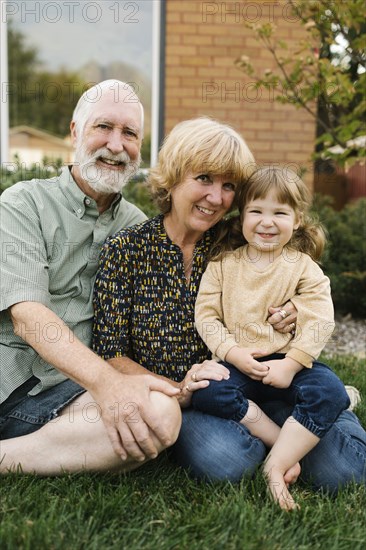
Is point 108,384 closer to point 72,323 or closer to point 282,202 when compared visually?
point 72,323

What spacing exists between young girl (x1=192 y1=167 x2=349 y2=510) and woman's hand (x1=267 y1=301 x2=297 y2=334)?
27 millimetres

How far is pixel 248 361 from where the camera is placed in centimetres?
238

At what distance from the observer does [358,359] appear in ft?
14.2

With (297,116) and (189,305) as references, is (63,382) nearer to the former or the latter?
(189,305)

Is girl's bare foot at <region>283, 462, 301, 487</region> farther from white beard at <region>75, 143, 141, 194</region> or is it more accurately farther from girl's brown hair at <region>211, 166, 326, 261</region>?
white beard at <region>75, 143, 141, 194</region>

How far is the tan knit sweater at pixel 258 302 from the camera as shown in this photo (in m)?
2.43

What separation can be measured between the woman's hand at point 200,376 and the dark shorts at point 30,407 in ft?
1.27

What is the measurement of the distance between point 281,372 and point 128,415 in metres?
0.60

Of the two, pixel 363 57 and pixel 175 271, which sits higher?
pixel 363 57

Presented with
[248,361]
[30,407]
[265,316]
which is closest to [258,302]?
[265,316]

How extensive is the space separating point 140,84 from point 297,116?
1747 millimetres

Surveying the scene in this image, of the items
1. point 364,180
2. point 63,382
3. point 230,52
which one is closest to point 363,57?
point 230,52

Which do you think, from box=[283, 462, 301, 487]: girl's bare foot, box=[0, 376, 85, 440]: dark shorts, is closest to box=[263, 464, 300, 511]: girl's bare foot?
box=[283, 462, 301, 487]: girl's bare foot

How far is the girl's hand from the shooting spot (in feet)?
7.75
